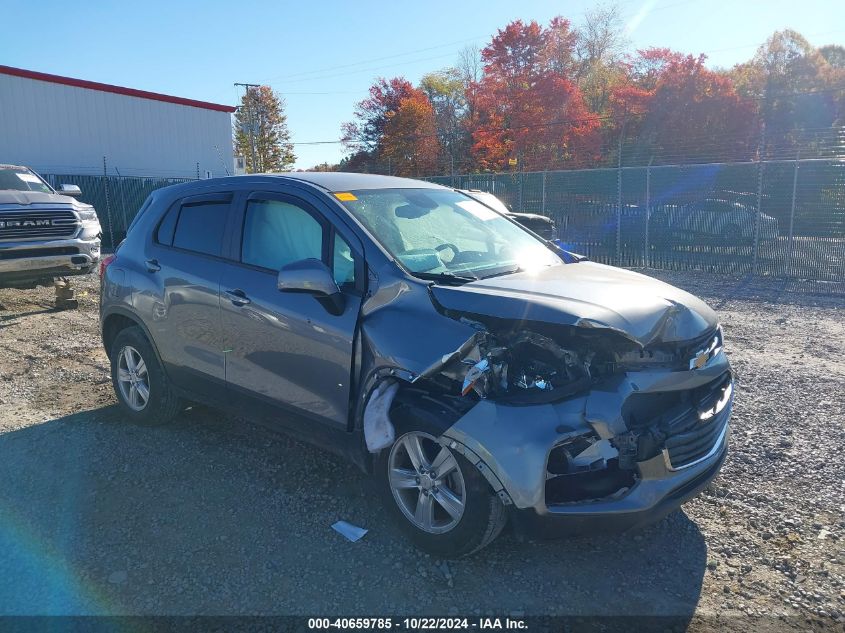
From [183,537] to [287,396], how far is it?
92cm

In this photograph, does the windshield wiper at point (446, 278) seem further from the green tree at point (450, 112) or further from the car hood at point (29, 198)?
the green tree at point (450, 112)

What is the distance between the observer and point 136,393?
4.91m

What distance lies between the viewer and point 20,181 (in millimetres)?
10422

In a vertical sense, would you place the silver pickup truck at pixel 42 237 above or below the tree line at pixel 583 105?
Result: below

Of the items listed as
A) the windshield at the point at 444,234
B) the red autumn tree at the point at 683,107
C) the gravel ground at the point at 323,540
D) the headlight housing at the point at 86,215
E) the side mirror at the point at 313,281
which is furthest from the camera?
the red autumn tree at the point at 683,107

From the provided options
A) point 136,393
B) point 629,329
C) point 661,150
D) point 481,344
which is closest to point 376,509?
point 481,344

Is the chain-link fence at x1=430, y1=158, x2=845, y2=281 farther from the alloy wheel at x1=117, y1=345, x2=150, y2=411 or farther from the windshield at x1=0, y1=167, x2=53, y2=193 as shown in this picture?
the alloy wheel at x1=117, y1=345, x2=150, y2=411

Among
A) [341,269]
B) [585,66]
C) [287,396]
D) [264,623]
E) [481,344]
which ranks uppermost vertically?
[585,66]

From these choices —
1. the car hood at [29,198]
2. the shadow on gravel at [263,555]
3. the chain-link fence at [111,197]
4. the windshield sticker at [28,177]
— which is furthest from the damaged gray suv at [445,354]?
the chain-link fence at [111,197]

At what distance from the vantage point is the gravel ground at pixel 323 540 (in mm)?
2830

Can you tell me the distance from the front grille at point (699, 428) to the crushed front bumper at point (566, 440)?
0.01 meters

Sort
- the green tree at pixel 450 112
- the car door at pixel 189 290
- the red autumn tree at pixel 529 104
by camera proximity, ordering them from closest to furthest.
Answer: the car door at pixel 189 290
the red autumn tree at pixel 529 104
the green tree at pixel 450 112

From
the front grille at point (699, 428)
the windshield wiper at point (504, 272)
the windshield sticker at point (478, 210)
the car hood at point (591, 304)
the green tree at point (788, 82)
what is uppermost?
the green tree at point (788, 82)

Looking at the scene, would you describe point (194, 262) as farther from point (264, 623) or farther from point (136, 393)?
point (264, 623)
